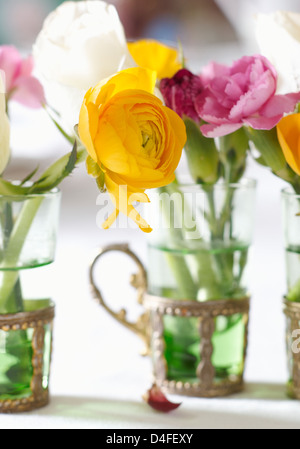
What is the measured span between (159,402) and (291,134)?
0.20 meters

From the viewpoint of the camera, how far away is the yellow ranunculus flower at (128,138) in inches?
14.5

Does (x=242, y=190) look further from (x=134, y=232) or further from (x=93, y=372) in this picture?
(x=134, y=232)

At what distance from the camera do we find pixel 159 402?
0.47m

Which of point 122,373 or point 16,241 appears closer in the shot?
point 16,241

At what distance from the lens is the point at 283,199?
49cm

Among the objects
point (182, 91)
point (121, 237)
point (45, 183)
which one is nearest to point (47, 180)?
point (45, 183)

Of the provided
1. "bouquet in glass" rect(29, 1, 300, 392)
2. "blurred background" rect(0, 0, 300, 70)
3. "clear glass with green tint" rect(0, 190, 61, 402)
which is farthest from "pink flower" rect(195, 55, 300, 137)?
"blurred background" rect(0, 0, 300, 70)

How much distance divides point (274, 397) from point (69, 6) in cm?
31

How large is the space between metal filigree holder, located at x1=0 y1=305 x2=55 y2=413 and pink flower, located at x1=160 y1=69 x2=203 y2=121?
16 cm

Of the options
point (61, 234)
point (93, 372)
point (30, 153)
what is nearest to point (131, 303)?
point (93, 372)

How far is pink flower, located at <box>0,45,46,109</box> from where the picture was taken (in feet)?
1.67

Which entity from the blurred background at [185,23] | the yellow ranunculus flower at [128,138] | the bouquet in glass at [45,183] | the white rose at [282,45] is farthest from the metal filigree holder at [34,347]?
the blurred background at [185,23]

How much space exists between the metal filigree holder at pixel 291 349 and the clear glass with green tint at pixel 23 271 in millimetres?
170

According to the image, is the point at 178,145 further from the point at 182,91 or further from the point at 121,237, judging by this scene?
the point at 121,237
